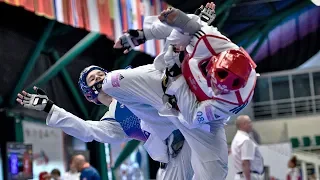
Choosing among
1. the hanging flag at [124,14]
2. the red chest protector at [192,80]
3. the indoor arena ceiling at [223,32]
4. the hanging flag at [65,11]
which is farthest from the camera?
the hanging flag at [124,14]

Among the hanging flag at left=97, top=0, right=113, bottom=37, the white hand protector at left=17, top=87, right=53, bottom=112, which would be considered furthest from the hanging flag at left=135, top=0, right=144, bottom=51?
the white hand protector at left=17, top=87, right=53, bottom=112

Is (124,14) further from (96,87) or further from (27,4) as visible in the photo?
(96,87)

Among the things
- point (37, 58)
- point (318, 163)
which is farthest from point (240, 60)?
point (318, 163)

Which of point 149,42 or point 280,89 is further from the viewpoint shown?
point 280,89

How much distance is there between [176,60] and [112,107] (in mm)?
1032

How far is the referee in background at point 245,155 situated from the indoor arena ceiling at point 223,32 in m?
2.68

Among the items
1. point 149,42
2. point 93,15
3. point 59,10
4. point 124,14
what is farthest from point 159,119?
point 149,42

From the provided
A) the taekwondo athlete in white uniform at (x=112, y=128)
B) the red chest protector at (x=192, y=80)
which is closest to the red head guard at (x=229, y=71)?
the red chest protector at (x=192, y=80)

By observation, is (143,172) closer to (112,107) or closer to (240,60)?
(112,107)

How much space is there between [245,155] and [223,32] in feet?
33.7

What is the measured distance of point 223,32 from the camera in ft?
61.4

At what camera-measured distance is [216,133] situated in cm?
506

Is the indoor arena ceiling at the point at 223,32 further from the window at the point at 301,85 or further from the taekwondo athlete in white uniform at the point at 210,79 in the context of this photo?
the taekwondo athlete in white uniform at the point at 210,79

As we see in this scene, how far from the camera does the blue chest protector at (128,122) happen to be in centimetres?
568
